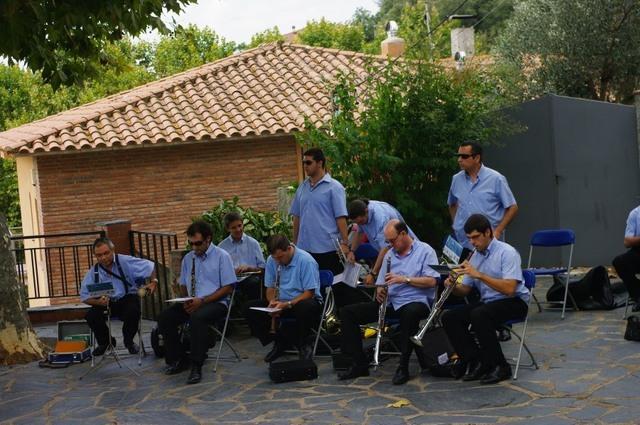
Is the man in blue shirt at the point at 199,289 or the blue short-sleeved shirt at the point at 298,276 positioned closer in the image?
the blue short-sleeved shirt at the point at 298,276

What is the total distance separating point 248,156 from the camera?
2275 centimetres

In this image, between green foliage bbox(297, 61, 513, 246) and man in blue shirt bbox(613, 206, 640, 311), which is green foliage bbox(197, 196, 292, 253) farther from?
man in blue shirt bbox(613, 206, 640, 311)

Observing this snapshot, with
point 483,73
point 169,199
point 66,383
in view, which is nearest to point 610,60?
point 483,73

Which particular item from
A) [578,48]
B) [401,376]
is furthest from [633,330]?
[578,48]

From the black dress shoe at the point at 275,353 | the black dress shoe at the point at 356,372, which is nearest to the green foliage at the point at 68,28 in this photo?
the black dress shoe at the point at 275,353

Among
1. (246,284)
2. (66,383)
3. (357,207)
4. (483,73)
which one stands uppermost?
(483,73)

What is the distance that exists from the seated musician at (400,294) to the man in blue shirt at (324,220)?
3.56 feet

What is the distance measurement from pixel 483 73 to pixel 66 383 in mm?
7424

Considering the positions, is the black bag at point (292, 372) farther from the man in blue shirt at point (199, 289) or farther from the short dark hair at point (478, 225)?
the short dark hair at point (478, 225)

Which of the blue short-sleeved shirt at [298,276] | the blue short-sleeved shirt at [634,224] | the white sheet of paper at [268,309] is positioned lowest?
the white sheet of paper at [268,309]

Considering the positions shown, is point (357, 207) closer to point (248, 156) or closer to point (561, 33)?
point (561, 33)

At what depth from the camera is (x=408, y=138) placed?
1286cm

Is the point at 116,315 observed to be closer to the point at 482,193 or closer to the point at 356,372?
the point at 356,372

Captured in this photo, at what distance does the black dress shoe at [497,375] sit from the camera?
791cm
